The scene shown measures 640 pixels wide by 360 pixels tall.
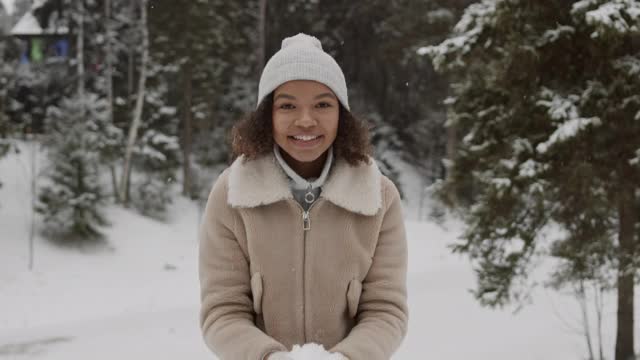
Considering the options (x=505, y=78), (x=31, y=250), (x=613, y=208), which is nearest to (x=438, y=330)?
(x=613, y=208)

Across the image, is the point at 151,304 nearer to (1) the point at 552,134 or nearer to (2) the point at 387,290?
(1) the point at 552,134

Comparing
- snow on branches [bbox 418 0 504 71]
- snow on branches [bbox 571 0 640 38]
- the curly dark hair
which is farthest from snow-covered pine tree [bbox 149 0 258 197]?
the curly dark hair

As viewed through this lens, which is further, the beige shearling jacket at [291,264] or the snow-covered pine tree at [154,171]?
the snow-covered pine tree at [154,171]

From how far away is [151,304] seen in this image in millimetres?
14102

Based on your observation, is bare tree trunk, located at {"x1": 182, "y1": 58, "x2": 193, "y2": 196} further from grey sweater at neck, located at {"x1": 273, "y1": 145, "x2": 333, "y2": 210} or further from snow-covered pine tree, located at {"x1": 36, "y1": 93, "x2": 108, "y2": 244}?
grey sweater at neck, located at {"x1": 273, "y1": 145, "x2": 333, "y2": 210}

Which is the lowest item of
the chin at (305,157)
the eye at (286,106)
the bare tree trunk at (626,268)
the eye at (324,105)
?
the bare tree trunk at (626,268)

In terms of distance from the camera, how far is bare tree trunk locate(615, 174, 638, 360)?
783 centimetres

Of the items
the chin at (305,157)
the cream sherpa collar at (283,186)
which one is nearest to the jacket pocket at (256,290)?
the cream sherpa collar at (283,186)

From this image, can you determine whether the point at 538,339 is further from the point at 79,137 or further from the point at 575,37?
the point at 79,137

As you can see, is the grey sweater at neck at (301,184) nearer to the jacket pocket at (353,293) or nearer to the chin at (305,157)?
the chin at (305,157)

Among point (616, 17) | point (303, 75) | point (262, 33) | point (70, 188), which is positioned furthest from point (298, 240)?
point (262, 33)

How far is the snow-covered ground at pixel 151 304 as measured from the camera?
10516mm

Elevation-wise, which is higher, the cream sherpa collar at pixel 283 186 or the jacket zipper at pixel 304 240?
the cream sherpa collar at pixel 283 186

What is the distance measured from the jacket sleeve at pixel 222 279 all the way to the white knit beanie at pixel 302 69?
46 cm
